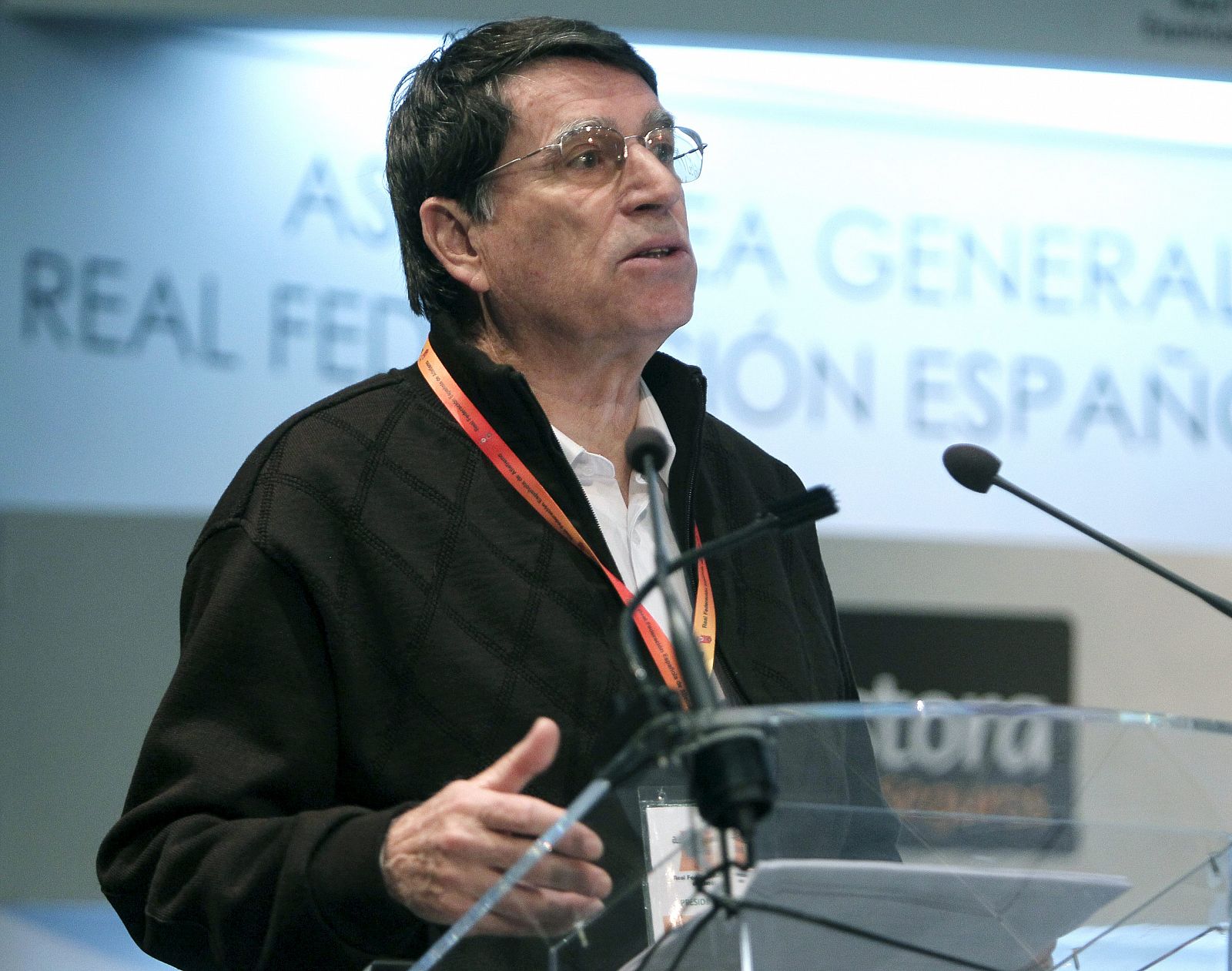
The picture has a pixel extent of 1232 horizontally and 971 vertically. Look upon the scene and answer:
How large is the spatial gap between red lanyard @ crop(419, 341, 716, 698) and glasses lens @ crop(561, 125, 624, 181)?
0.29 metres

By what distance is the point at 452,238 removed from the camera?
1978 millimetres

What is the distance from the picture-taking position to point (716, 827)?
98cm

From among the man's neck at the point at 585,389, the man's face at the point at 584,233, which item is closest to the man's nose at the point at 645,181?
the man's face at the point at 584,233

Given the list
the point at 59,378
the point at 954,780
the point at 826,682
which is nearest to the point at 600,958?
the point at 954,780

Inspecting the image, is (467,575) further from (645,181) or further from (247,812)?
(645,181)

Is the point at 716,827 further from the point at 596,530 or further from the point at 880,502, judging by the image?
the point at 880,502

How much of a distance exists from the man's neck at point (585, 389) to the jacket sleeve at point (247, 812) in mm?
443

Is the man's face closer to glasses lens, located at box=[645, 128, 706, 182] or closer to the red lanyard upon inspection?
glasses lens, located at box=[645, 128, 706, 182]

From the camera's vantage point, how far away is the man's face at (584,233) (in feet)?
5.99

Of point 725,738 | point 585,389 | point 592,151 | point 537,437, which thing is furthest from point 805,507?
point 592,151

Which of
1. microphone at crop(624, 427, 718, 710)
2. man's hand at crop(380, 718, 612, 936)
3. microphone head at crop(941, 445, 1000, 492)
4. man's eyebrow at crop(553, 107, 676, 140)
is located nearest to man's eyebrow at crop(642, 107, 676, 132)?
man's eyebrow at crop(553, 107, 676, 140)

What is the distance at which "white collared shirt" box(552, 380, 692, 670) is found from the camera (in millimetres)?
1739

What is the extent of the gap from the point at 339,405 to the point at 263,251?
144cm

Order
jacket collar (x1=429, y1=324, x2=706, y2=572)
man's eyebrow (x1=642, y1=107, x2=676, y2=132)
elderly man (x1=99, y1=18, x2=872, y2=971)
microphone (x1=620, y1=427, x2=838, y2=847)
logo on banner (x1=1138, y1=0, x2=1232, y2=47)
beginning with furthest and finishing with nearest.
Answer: logo on banner (x1=1138, y1=0, x2=1232, y2=47) → man's eyebrow (x1=642, y1=107, x2=676, y2=132) → jacket collar (x1=429, y1=324, x2=706, y2=572) → elderly man (x1=99, y1=18, x2=872, y2=971) → microphone (x1=620, y1=427, x2=838, y2=847)
